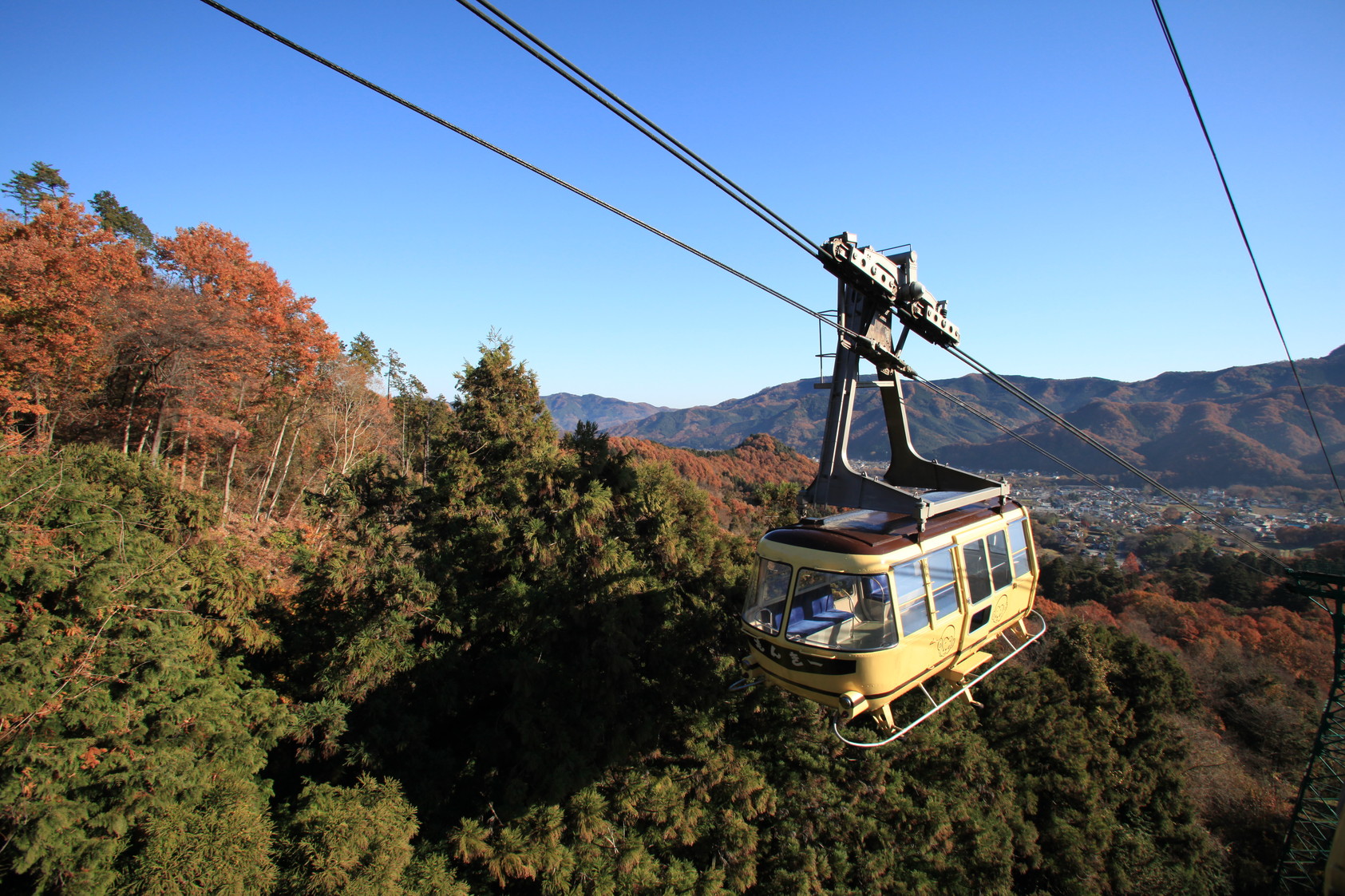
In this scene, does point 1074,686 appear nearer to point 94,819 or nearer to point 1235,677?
point 1235,677

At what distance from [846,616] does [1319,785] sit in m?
19.0

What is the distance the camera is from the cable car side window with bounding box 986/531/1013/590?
24.3 ft

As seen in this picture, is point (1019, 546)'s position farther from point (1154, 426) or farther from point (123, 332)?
point (1154, 426)

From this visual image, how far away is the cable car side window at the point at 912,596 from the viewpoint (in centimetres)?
594

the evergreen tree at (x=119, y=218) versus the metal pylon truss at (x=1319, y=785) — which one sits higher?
the evergreen tree at (x=119, y=218)

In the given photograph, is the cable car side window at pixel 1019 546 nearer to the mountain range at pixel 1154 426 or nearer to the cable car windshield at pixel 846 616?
the cable car windshield at pixel 846 616

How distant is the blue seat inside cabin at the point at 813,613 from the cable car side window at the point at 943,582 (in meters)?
1.10

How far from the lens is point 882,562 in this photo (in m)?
5.73

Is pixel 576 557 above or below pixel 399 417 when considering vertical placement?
below

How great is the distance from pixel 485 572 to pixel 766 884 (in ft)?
32.8

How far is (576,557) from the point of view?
1328 cm

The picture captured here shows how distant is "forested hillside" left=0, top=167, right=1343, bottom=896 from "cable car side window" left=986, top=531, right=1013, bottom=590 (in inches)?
290

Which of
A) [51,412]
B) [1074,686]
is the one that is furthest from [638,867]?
[51,412]

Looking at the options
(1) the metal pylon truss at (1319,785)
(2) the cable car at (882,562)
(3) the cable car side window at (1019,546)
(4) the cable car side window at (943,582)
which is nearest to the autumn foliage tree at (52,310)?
(2) the cable car at (882,562)
